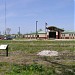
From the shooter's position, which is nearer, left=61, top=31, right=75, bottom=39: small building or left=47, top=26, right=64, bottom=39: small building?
left=47, top=26, right=64, bottom=39: small building

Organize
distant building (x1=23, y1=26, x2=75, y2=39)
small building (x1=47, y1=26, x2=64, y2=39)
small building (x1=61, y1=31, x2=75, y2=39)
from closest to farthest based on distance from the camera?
small building (x1=47, y1=26, x2=64, y2=39), distant building (x1=23, y1=26, x2=75, y2=39), small building (x1=61, y1=31, x2=75, y2=39)

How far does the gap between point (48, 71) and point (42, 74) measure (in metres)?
0.58

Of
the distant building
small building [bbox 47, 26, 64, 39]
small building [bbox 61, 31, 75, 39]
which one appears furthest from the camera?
small building [bbox 61, 31, 75, 39]

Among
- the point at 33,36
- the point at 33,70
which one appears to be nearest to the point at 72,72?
the point at 33,70

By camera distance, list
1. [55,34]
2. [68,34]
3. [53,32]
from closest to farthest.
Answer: [53,32], [55,34], [68,34]

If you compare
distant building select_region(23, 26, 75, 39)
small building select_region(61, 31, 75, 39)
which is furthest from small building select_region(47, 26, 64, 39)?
small building select_region(61, 31, 75, 39)

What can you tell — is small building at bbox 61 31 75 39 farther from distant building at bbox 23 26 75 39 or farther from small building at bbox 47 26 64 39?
small building at bbox 47 26 64 39

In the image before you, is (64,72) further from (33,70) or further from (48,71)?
(33,70)

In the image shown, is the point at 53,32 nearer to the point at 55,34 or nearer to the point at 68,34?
the point at 55,34

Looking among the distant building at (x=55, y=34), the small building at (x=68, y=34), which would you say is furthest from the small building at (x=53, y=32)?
the small building at (x=68, y=34)

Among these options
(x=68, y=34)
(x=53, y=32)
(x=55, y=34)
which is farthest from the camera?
(x=68, y=34)

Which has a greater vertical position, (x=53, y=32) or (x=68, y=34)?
(x=53, y=32)

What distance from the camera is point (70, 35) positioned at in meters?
107

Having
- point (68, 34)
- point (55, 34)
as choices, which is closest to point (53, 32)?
point (55, 34)
